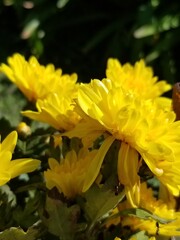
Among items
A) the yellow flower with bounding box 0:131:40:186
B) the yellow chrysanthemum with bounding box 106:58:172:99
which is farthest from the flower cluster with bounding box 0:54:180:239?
the yellow chrysanthemum with bounding box 106:58:172:99

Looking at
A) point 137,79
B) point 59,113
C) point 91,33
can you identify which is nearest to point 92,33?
point 91,33

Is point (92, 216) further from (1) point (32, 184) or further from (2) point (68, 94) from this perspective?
(2) point (68, 94)

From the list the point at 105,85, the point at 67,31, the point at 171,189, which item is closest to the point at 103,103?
the point at 105,85

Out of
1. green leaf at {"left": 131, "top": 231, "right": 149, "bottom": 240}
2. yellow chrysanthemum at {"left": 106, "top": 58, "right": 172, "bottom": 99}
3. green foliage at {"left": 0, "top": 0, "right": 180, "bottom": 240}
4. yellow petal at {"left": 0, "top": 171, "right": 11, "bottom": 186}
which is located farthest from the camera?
green foliage at {"left": 0, "top": 0, "right": 180, "bottom": 240}

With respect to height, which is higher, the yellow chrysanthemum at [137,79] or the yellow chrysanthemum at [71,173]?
the yellow chrysanthemum at [71,173]

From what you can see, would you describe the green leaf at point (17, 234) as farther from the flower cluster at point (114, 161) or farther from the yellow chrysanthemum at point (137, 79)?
the yellow chrysanthemum at point (137, 79)

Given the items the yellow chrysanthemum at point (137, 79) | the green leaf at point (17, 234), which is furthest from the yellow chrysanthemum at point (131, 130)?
the yellow chrysanthemum at point (137, 79)

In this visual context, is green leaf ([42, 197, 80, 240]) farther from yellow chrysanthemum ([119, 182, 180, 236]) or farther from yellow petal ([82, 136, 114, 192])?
yellow chrysanthemum ([119, 182, 180, 236])
